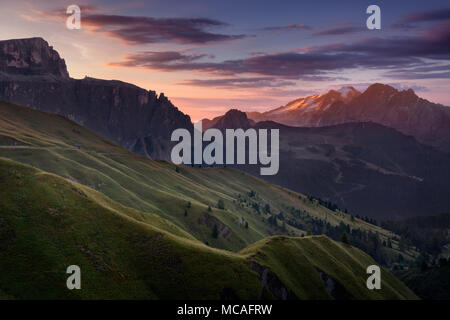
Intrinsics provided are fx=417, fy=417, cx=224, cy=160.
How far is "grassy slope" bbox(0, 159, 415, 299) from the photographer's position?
86625 millimetres

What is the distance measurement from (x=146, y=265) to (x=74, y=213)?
2413 cm

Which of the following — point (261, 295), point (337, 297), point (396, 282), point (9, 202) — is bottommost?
point (396, 282)

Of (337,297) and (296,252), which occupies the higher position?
(296,252)

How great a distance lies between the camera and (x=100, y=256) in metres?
97.0

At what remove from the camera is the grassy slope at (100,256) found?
86.6m

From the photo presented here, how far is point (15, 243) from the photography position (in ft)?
299
